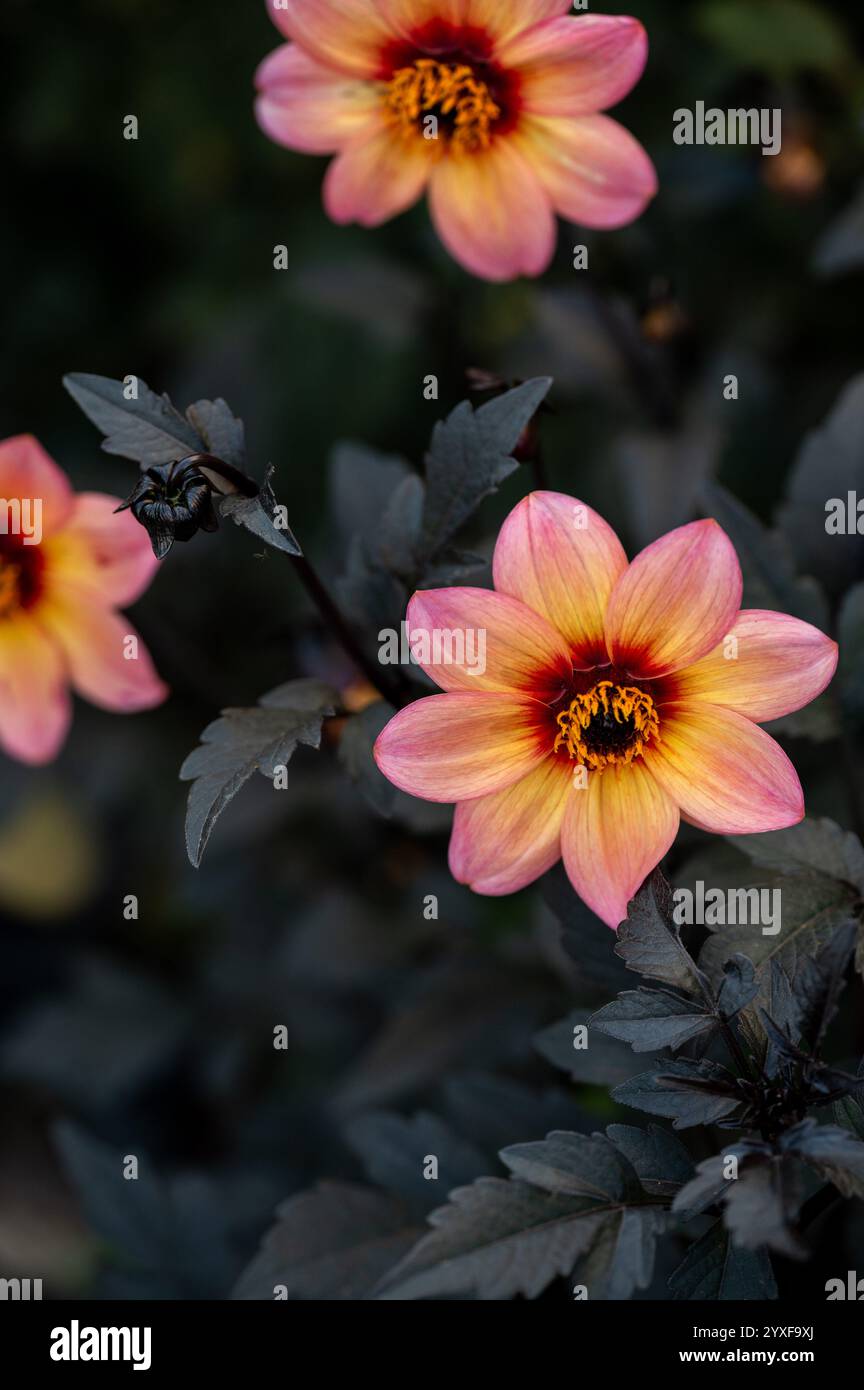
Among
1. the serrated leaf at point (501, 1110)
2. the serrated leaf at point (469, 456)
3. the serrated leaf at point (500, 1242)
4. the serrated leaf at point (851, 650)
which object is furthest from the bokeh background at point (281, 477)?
the serrated leaf at point (500, 1242)

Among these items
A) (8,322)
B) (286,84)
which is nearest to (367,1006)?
(286,84)

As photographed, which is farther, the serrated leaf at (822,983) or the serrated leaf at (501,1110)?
the serrated leaf at (501,1110)

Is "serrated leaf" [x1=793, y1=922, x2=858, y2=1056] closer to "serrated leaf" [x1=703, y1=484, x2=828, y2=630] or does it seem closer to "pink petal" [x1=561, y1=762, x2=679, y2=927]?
"pink petal" [x1=561, y1=762, x2=679, y2=927]

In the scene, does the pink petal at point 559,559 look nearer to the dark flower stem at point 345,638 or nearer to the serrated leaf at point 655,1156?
the dark flower stem at point 345,638

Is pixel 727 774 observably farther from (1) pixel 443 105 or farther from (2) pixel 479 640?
(1) pixel 443 105

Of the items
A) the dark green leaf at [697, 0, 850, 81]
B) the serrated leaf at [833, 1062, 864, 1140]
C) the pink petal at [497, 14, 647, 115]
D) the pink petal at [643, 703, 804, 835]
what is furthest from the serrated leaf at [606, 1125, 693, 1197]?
the dark green leaf at [697, 0, 850, 81]

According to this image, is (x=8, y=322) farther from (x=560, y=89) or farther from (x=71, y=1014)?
(x=560, y=89)
